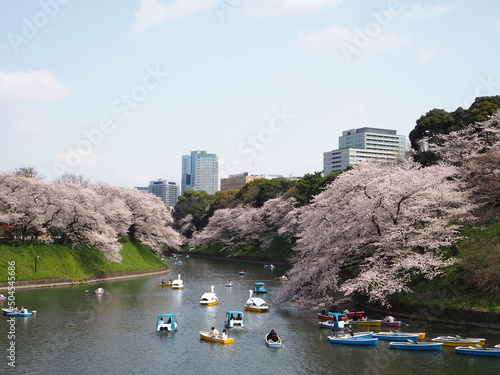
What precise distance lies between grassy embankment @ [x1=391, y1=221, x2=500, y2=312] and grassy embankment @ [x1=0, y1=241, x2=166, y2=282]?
43.5 metres

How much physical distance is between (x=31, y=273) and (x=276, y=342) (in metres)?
39.6

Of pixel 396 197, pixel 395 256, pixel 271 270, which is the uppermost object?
pixel 396 197

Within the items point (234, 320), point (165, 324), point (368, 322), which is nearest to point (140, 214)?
point (234, 320)

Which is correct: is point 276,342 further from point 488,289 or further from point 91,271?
point 91,271

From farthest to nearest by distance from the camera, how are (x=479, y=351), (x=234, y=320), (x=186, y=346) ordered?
(x=234, y=320) → (x=186, y=346) → (x=479, y=351)

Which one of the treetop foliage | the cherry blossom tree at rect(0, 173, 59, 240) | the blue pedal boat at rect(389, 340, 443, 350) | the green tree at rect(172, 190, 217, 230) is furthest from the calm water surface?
the green tree at rect(172, 190, 217, 230)

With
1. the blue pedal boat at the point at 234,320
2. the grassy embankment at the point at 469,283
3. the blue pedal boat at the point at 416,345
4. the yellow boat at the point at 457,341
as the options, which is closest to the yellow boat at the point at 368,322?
the grassy embankment at the point at 469,283

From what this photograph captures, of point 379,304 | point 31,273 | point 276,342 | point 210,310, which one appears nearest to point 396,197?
point 379,304

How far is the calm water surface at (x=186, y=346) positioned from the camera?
29.7 m

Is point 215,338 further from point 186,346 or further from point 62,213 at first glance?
point 62,213

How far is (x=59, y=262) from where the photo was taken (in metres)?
67.8

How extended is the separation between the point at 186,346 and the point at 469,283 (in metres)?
23.2

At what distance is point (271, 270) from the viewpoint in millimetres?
96500

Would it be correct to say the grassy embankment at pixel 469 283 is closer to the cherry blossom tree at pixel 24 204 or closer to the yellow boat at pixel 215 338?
the yellow boat at pixel 215 338
